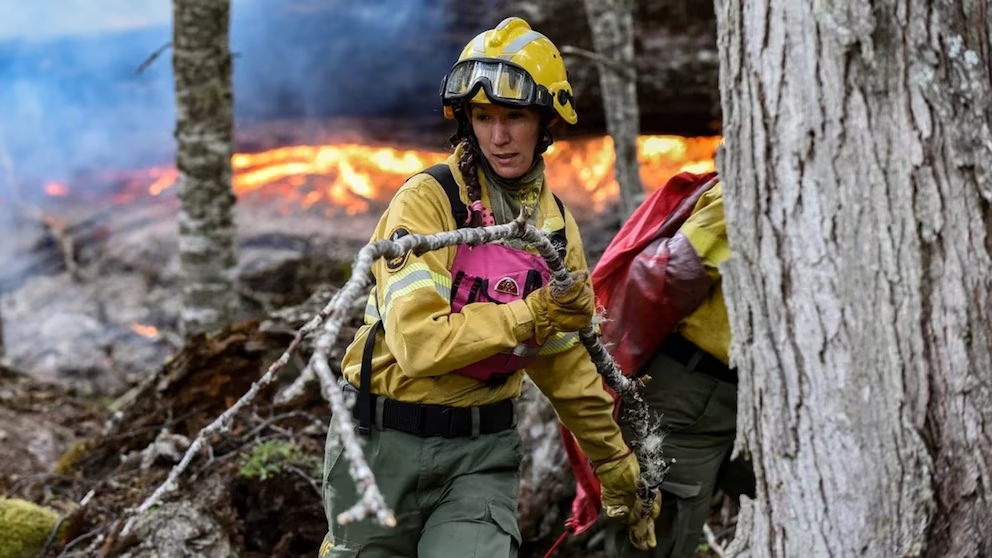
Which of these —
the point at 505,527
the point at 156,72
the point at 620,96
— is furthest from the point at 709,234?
the point at 156,72

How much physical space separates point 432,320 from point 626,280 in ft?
3.97

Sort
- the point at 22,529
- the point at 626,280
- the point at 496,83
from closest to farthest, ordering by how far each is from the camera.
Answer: the point at 496,83, the point at 626,280, the point at 22,529

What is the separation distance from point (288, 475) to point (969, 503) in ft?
10.7

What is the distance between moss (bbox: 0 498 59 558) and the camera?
439cm

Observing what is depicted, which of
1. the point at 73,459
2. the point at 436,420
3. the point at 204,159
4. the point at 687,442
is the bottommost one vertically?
the point at 73,459

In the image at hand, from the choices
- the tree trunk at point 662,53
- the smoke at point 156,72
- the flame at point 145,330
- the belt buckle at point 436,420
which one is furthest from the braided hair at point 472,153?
the smoke at point 156,72

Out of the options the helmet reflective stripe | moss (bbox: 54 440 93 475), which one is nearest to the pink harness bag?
the helmet reflective stripe

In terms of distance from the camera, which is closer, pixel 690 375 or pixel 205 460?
pixel 690 375

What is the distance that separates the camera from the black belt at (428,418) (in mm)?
3088

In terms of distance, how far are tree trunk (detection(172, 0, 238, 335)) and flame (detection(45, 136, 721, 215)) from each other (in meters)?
4.89

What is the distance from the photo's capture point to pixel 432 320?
2.82 meters

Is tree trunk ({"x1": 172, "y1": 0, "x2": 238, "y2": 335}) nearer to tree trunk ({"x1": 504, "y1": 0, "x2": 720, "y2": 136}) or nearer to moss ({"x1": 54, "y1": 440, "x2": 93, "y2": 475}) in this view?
moss ({"x1": 54, "y1": 440, "x2": 93, "y2": 475})

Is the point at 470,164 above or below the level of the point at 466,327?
above

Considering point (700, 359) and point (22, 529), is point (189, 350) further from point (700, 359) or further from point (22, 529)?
point (700, 359)
